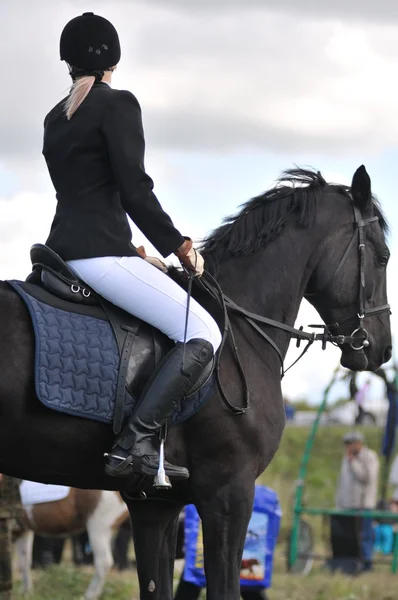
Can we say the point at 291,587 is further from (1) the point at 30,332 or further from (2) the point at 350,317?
(1) the point at 30,332

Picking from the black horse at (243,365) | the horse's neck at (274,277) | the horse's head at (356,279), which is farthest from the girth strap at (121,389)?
the horse's head at (356,279)

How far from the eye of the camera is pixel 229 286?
6086 millimetres

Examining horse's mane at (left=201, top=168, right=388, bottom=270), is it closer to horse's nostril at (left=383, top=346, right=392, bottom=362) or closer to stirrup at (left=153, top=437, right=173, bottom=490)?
horse's nostril at (left=383, top=346, right=392, bottom=362)

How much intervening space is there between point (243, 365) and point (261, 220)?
2.70 feet

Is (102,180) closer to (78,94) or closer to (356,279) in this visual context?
(78,94)

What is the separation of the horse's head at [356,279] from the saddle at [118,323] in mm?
972

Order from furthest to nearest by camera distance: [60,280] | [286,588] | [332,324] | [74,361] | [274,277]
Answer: [286,588] < [332,324] < [274,277] < [60,280] < [74,361]

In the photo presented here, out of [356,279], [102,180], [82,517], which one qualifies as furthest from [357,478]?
[102,180]

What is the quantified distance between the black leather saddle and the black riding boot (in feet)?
1.63

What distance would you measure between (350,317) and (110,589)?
6063mm

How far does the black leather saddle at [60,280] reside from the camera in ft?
17.7

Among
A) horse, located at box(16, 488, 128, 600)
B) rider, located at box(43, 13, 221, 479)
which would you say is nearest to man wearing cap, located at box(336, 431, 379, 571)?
horse, located at box(16, 488, 128, 600)

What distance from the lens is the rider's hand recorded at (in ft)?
18.2

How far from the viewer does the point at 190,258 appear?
5582mm
